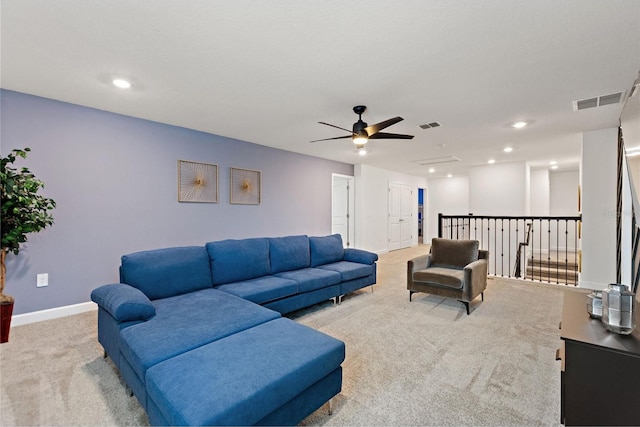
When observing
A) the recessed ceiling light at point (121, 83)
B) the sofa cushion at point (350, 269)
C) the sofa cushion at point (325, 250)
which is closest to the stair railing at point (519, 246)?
the sofa cushion at point (350, 269)

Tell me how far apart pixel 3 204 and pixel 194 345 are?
2.29m

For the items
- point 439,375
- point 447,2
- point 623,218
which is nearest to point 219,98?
point 447,2

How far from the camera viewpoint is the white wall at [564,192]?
27.4ft

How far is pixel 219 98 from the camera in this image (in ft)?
10.3

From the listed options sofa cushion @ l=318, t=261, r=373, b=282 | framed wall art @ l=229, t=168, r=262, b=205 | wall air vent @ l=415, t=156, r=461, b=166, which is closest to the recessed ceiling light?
framed wall art @ l=229, t=168, r=262, b=205

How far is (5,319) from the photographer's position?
2424mm

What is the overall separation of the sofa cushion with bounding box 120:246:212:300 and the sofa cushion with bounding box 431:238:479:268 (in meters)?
3.15

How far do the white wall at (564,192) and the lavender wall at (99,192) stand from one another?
371 inches

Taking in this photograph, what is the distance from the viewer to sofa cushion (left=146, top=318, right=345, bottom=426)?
121 centimetres

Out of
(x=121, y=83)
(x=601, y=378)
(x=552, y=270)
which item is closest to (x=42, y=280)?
(x=121, y=83)

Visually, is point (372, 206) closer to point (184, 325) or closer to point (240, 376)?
point (184, 325)

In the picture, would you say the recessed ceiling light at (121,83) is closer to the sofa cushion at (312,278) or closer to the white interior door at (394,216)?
the sofa cushion at (312,278)

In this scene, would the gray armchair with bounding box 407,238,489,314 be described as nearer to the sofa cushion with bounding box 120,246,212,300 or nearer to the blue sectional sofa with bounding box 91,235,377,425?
the blue sectional sofa with bounding box 91,235,377,425

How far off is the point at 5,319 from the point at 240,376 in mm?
2556
